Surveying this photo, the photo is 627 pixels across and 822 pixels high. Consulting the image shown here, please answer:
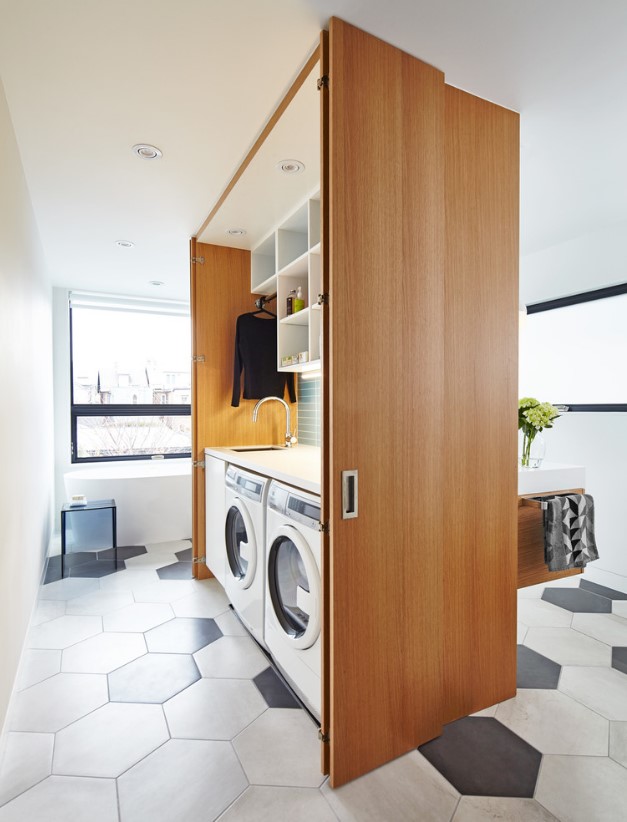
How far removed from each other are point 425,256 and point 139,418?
13.6 feet

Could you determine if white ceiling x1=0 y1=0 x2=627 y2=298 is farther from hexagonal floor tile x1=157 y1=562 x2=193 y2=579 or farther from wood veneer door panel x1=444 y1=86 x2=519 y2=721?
hexagonal floor tile x1=157 y1=562 x2=193 y2=579

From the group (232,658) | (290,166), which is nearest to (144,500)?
(232,658)

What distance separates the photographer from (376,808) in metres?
1.38

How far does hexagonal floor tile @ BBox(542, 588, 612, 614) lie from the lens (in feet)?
8.96

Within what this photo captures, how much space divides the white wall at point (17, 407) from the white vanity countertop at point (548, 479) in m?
2.12

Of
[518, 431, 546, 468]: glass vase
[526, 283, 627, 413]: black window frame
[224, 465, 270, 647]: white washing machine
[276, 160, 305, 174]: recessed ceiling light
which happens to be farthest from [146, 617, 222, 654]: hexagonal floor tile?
[526, 283, 627, 413]: black window frame

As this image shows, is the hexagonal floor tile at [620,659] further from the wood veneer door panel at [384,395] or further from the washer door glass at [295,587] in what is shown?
the washer door glass at [295,587]

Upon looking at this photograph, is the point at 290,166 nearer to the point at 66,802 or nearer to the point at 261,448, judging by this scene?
the point at 261,448

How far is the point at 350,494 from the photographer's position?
1.43 m

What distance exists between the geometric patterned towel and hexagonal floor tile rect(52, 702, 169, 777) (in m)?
1.73

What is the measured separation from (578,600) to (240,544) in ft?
6.87

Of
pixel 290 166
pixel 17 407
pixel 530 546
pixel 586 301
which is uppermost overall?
pixel 290 166

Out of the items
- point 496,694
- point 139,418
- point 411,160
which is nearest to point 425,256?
point 411,160

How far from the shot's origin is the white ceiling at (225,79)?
4.52ft
